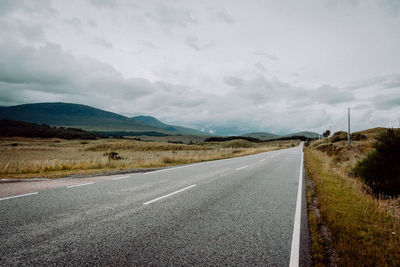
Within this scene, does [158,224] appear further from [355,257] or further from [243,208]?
[355,257]

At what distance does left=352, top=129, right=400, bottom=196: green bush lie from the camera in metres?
8.24

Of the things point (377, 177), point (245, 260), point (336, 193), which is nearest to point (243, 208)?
point (245, 260)

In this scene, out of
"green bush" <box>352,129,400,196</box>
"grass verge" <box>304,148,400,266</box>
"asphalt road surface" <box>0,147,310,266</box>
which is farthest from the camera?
"green bush" <box>352,129,400,196</box>

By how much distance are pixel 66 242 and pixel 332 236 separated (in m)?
4.93

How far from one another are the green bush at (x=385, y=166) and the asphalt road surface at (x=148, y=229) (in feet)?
14.5

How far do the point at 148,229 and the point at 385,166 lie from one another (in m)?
9.90

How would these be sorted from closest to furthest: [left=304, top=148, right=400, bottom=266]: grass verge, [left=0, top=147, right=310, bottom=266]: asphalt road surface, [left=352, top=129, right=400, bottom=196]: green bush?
1. [left=0, top=147, right=310, bottom=266]: asphalt road surface
2. [left=304, top=148, right=400, bottom=266]: grass verge
3. [left=352, top=129, right=400, bottom=196]: green bush

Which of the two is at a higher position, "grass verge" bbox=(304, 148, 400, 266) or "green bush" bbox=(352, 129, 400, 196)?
"green bush" bbox=(352, 129, 400, 196)

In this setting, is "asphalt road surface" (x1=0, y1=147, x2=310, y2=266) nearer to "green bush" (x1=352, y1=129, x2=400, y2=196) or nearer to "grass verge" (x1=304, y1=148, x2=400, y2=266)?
"grass verge" (x1=304, y1=148, x2=400, y2=266)

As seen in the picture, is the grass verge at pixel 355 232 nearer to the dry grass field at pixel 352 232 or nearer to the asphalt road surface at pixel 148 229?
the dry grass field at pixel 352 232

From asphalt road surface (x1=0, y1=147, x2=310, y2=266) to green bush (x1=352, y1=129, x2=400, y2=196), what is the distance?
174 inches

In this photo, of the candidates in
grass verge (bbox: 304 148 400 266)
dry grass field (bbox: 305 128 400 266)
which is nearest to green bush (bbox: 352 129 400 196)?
dry grass field (bbox: 305 128 400 266)

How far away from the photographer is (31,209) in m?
5.21

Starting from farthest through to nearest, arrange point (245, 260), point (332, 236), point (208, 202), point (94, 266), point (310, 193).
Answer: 1. point (310, 193)
2. point (208, 202)
3. point (332, 236)
4. point (245, 260)
5. point (94, 266)
